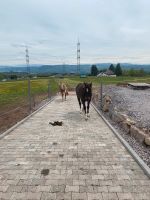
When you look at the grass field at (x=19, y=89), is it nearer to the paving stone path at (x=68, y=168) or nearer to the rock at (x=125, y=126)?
the rock at (x=125, y=126)

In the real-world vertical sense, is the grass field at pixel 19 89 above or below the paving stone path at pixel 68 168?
below

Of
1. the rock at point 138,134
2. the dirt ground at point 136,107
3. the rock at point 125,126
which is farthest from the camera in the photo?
the dirt ground at point 136,107

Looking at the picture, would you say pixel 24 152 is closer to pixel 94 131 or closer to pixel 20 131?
pixel 20 131

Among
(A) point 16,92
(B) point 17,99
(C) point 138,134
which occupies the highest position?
(C) point 138,134

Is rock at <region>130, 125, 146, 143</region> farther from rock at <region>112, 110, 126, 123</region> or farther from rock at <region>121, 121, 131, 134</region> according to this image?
rock at <region>112, 110, 126, 123</region>

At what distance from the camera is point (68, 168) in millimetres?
6316

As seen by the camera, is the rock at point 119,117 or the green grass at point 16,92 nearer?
the rock at point 119,117

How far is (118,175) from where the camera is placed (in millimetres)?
5914

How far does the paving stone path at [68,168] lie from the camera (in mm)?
5047

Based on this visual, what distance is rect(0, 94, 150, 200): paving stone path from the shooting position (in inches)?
199

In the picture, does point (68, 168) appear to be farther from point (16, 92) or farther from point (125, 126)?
point (16, 92)

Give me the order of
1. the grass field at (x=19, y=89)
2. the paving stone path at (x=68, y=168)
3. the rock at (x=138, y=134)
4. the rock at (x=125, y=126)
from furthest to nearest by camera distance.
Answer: the grass field at (x=19, y=89)
the rock at (x=125, y=126)
the rock at (x=138, y=134)
the paving stone path at (x=68, y=168)

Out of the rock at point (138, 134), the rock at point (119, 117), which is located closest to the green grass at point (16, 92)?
the rock at point (119, 117)

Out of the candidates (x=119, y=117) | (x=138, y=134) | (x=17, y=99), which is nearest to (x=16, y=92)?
(x=17, y=99)
